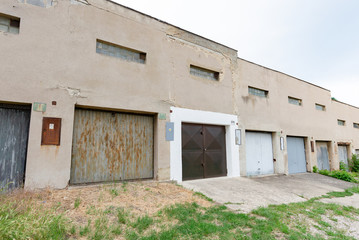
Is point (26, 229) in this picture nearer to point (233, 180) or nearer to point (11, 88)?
point (11, 88)

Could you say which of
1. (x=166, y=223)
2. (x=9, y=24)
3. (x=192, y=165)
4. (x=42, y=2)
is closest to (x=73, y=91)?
(x=9, y=24)

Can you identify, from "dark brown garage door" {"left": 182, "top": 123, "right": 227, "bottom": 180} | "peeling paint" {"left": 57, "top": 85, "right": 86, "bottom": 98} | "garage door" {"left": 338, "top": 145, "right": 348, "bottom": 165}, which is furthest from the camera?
"garage door" {"left": 338, "top": 145, "right": 348, "bottom": 165}

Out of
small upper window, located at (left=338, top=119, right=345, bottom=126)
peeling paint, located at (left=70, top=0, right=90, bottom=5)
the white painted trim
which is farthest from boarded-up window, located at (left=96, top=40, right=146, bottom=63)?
small upper window, located at (left=338, top=119, right=345, bottom=126)

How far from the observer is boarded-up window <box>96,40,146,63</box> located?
21.0 feet

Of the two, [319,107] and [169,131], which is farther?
[319,107]

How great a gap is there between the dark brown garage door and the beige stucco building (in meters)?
0.04

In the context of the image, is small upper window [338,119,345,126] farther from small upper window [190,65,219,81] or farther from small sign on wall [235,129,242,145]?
small upper window [190,65,219,81]

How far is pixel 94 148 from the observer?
6066 mm

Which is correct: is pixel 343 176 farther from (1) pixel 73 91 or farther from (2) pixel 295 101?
(1) pixel 73 91

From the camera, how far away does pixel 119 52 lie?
6742 millimetres

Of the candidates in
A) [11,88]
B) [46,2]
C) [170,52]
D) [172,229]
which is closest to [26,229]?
[172,229]

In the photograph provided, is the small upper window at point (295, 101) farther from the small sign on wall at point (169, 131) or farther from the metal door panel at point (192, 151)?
the small sign on wall at point (169, 131)

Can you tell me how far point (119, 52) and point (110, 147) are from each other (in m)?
3.18

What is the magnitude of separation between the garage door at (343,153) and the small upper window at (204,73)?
13.4m
